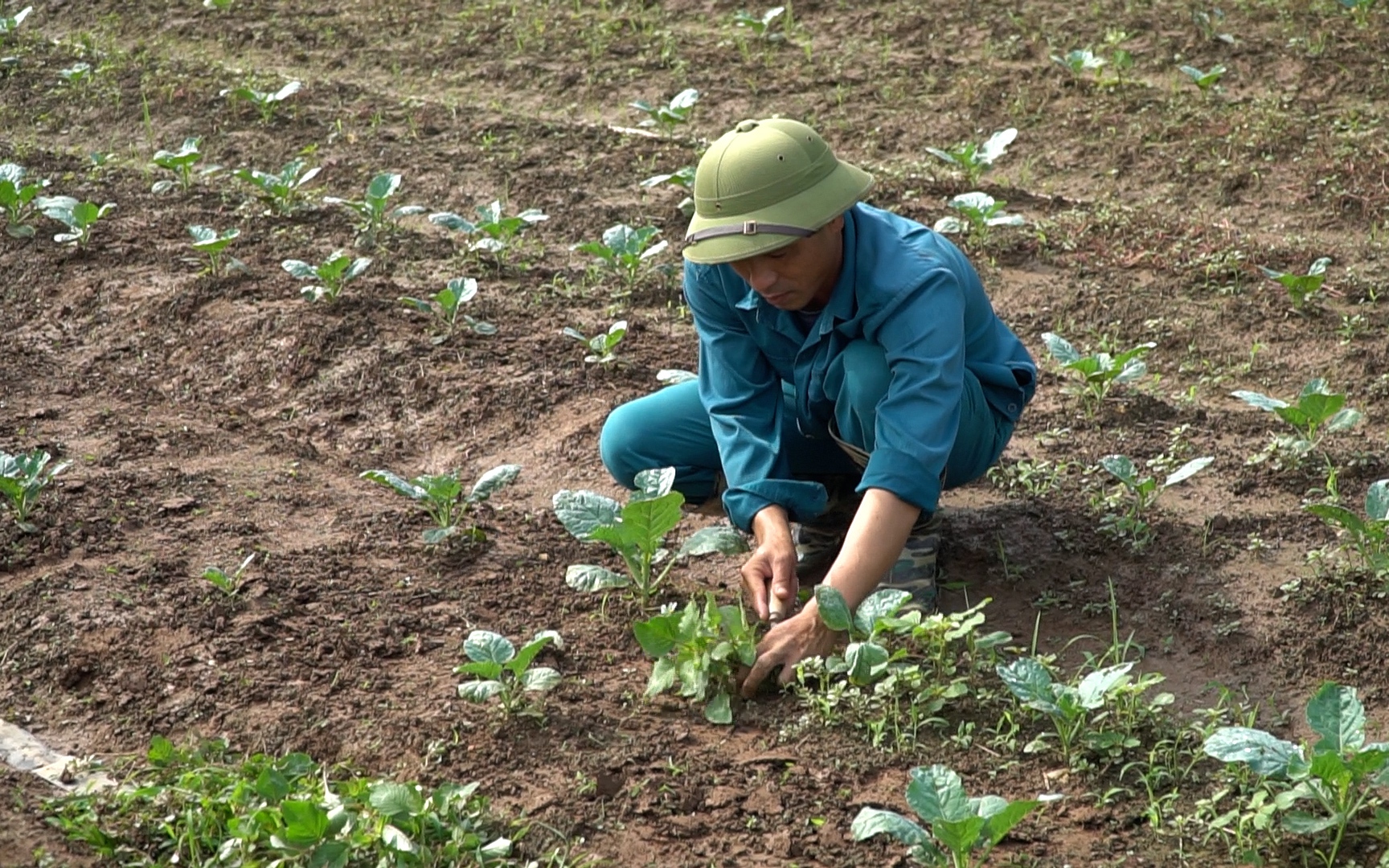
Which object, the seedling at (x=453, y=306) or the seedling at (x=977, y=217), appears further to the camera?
the seedling at (x=977, y=217)

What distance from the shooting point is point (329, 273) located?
456 centimetres

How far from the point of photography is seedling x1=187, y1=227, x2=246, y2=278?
4699 millimetres

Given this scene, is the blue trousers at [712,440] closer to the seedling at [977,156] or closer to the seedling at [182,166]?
the seedling at [977,156]

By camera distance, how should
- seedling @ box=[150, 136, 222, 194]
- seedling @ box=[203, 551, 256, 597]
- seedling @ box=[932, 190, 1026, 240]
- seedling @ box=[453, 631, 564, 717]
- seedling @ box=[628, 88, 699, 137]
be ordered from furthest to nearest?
seedling @ box=[628, 88, 699, 137] → seedling @ box=[150, 136, 222, 194] → seedling @ box=[932, 190, 1026, 240] → seedling @ box=[203, 551, 256, 597] → seedling @ box=[453, 631, 564, 717]

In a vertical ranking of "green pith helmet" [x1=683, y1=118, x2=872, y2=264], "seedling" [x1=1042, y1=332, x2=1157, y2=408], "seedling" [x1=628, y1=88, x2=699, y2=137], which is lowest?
"seedling" [x1=628, y1=88, x2=699, y2=137]

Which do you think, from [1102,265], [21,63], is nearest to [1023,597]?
[1102,265]

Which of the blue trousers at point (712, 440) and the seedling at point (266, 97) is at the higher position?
the blue trousers at point (712, 440)

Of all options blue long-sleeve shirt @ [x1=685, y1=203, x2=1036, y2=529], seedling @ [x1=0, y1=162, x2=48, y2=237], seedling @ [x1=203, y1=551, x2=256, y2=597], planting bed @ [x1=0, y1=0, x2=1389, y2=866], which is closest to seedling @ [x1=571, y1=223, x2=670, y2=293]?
planting bed @ [x1=0, y1=0, x2=1389, y2=866]

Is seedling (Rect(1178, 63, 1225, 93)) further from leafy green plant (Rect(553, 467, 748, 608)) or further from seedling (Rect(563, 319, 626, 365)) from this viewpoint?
leafy green plant (Rect(553, 467, 748, 608))

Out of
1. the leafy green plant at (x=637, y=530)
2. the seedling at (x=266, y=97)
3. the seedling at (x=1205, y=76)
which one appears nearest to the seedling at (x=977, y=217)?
the seedling at (x=1205, y=76)

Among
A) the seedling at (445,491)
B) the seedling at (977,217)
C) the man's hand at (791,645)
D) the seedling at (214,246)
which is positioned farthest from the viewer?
the seedling at (977,217)

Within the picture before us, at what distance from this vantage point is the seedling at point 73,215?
498cm

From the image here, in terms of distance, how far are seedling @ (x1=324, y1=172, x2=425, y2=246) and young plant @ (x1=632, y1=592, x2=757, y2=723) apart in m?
2.54

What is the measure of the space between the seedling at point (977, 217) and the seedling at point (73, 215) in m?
2.76
